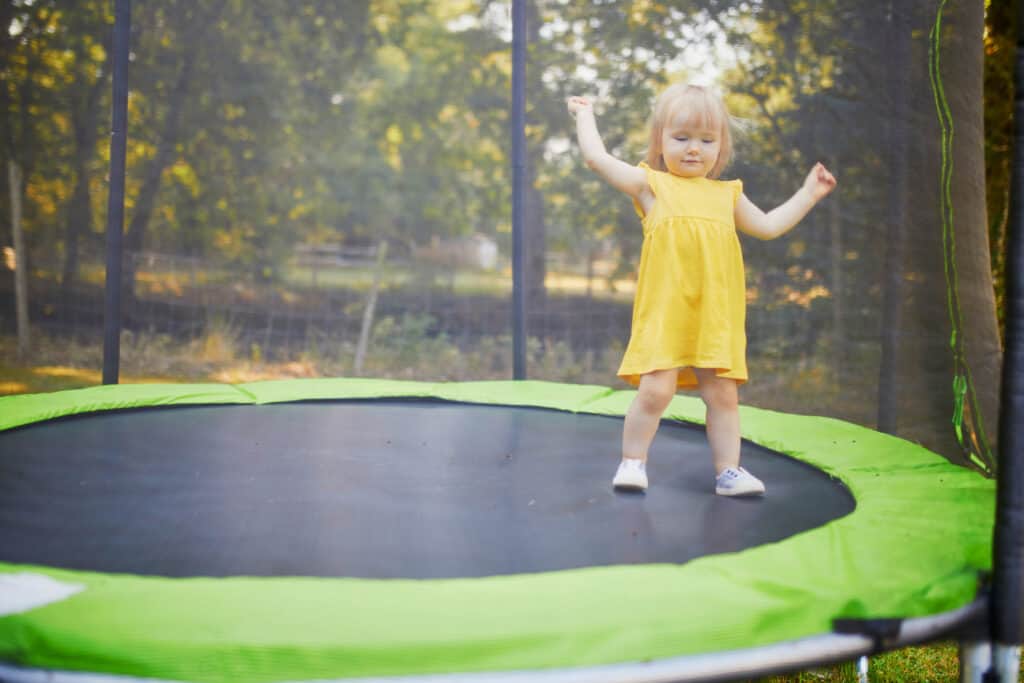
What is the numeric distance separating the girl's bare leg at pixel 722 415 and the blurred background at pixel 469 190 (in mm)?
442

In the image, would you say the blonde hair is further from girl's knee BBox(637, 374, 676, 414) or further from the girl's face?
girl's knee BBox(637, 374, 676, 414)

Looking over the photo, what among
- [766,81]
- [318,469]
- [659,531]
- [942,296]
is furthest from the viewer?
Result: [766,81]

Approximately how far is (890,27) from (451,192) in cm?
211

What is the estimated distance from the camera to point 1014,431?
872 mm

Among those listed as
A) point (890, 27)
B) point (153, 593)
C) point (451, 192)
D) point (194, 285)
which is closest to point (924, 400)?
point (890, 27)

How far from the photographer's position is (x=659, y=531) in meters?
1.11

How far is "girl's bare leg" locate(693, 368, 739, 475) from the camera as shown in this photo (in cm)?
132

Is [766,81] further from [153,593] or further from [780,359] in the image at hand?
[153,593]

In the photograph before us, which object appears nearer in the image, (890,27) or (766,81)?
(890,27)

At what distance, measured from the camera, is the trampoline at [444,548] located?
2.44ft

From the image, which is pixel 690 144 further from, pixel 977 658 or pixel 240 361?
pixel 240 361

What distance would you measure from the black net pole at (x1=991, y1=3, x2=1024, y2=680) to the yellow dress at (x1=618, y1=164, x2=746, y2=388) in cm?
42

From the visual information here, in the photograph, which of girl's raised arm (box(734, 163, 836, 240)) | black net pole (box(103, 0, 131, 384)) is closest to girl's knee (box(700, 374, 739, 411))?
girl's raised arm (box(734, 163, 836, 240))

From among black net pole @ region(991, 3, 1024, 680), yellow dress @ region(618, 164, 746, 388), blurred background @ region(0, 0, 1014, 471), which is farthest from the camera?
blurred background @ region(0, 0, 1014, 471)
